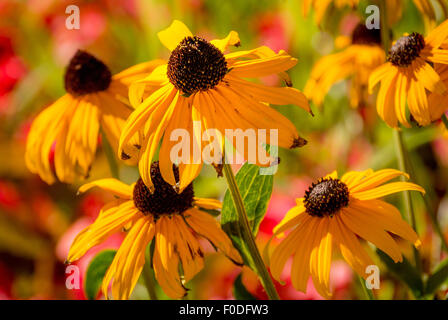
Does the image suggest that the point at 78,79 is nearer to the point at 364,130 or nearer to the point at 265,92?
the point at 265,92

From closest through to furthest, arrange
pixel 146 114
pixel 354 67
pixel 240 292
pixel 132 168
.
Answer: pixel 146 114 < pixel 240 292 < pixel 354 67 < pixel 132 168

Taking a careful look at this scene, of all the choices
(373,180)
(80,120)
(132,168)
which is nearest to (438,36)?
(373,180)

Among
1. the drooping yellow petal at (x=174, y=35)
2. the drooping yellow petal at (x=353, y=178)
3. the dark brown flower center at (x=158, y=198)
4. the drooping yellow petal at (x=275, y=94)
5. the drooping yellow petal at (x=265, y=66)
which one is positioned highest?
the drooping yellow petal at (x=174, y=35)

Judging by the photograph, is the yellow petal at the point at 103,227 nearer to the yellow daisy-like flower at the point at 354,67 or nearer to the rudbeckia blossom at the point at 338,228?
the rudbeckia blossom at the point at 338,228

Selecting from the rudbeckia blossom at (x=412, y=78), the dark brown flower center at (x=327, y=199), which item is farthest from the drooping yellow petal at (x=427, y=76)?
the dark brown flower center at (x=327, y=199)

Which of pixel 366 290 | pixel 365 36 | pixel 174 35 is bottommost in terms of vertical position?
pixel 366 290

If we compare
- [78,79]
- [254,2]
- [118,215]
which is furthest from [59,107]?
[254,2]

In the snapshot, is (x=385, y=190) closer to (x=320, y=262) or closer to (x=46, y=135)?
(x=320, y=262)
